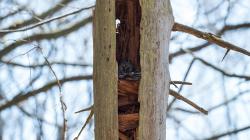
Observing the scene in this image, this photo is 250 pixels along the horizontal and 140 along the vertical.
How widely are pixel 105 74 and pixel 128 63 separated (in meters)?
0.06

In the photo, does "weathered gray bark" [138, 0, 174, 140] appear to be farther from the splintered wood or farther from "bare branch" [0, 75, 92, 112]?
"bare branch" [0, 75, 92, 112]

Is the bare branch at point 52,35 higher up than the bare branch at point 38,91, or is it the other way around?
the bare branch at point 52,35

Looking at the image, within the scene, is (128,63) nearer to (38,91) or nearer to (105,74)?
(105,74)

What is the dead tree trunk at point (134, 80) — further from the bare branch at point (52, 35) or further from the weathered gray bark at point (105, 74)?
the bare branch at point (52, 35)

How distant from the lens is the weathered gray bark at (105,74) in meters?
0.65

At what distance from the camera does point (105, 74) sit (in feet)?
2.18

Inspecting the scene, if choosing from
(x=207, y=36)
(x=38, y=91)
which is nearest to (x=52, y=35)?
(x=38, y=91)

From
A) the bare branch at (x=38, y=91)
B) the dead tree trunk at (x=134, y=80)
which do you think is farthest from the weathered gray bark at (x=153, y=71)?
the bare branch at (x=38, y=91)

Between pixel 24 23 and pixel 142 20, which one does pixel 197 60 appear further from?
pixel 142 20

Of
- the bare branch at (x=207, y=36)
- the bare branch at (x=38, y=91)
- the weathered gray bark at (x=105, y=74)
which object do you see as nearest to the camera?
the weathered gray bark at (x=105, y=74)

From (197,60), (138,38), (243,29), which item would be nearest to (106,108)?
(138,38)

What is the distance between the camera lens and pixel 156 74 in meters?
0.66

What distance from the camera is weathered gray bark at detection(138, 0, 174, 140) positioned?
65 cm

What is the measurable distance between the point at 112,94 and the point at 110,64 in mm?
45
